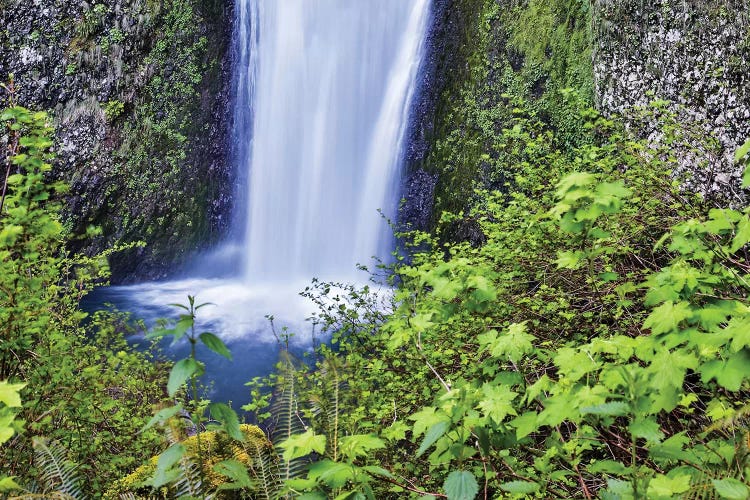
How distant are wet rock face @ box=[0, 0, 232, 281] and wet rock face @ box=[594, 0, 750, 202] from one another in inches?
464

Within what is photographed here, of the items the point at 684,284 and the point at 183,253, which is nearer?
the point at 684,284

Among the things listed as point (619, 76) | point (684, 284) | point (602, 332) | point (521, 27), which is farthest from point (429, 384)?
point (521, 27)

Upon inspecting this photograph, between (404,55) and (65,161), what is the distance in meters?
10.3

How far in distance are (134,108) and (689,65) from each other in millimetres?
14454

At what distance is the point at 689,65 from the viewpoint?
568cm

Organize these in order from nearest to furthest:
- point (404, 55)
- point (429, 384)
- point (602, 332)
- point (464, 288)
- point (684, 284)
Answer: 1. point (684, 284)
2. point (464, 288)
3. point (602, 332)
4. point (429, 384)
5. point (404, 55)

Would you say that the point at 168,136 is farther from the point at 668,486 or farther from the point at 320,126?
the point at 668,486

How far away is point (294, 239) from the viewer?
14.1 metres

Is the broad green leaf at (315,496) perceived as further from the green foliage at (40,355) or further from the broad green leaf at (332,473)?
the green foliage at (40,355)

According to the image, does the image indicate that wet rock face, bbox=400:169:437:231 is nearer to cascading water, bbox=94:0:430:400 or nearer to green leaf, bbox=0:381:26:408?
cascading water, bbox=94:0:430:400

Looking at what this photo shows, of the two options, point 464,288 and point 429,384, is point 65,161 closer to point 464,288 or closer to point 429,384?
point 429,384

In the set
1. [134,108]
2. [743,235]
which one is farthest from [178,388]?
[134,108]

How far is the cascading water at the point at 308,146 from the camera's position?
12398mm

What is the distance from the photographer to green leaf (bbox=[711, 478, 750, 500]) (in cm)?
99
